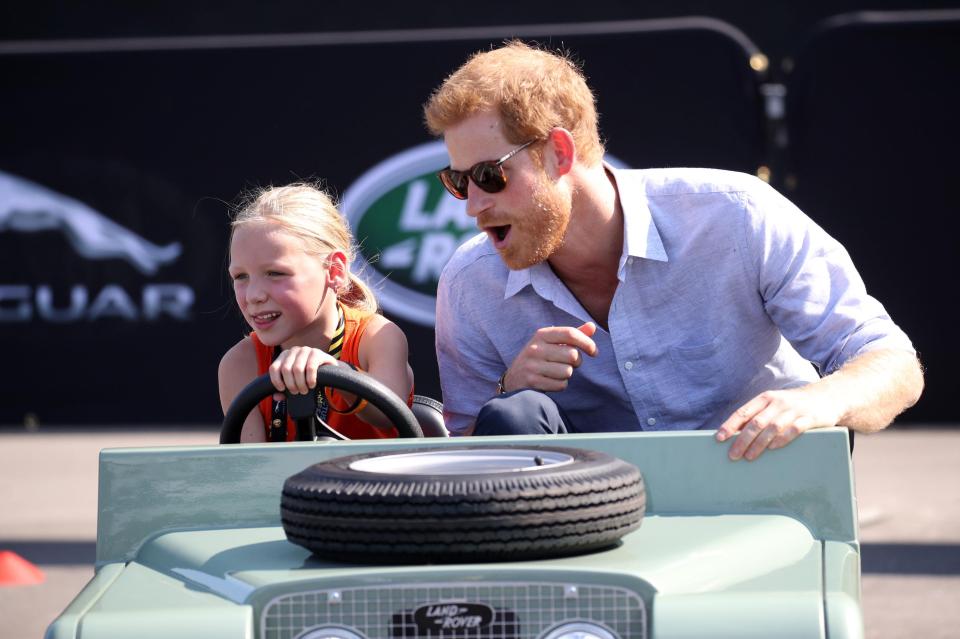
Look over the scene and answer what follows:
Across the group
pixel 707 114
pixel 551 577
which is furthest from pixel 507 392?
pixel 707 114

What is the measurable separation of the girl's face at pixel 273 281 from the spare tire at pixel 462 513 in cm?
140

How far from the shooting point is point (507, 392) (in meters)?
2.67

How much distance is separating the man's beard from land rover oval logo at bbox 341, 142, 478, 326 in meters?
4.76

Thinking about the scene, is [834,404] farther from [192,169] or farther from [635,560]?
[192,169]

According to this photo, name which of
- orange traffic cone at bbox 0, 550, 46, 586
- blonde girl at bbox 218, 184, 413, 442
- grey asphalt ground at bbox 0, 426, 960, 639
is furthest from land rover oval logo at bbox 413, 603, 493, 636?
orange traffic cone at bbox 0, 550, 46, 586

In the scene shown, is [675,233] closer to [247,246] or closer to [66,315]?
[247,246]

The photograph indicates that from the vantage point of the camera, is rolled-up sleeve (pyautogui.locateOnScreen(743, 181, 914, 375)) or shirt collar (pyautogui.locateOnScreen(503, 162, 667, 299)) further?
shirt collar (pyautogui.locateOnScreen(503, 162, 667, 299))

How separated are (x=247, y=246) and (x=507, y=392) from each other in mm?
863

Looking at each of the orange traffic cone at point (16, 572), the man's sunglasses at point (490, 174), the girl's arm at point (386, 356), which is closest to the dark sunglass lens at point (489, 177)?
the man's sunglasses at point (490, 174)

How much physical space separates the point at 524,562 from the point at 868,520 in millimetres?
4186

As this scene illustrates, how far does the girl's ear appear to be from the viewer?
3357 mm

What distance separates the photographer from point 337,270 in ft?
11.1

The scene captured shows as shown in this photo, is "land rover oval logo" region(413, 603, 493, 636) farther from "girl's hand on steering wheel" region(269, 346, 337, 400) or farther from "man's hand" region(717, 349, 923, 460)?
"girl's hand on steering wheel" region(269, 346, 337, 400)

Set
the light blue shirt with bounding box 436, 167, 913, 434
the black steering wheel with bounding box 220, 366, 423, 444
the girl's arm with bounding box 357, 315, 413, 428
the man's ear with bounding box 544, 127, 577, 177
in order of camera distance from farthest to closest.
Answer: the girl's arm with bounding box 357, 315, 413, 428 < the man's ear with bounding box 544, 127, 577, 177 < the light blue shirt with bounding box 436, 167, 913, 434 < the black steering wheel with bounding box 220, 366, 423, 444
